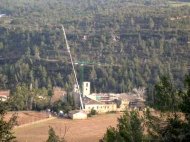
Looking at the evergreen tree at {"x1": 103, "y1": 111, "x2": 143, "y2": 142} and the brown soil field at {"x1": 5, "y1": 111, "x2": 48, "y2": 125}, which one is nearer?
the evergreen tree at {"x1": 103, "y1": 111, "x2": 143, "y2": 142}

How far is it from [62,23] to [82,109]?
59686mm

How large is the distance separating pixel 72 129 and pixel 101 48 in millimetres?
44843

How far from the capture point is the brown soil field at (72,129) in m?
39.3

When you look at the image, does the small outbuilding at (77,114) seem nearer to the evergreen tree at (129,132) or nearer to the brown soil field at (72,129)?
the brown soil field at (72,129)

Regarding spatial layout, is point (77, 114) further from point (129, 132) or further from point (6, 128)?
point (6, 128)

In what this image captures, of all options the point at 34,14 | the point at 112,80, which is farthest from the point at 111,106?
the point at 34,14

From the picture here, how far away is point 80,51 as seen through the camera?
291 ft

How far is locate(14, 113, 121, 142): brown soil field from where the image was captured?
39312 millimetres

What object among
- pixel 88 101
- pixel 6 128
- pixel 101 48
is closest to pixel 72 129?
pixel 88 101

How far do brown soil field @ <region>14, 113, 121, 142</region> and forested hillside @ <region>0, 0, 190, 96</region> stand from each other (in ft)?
57.2

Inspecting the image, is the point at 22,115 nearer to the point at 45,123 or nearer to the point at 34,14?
the point at 45,123

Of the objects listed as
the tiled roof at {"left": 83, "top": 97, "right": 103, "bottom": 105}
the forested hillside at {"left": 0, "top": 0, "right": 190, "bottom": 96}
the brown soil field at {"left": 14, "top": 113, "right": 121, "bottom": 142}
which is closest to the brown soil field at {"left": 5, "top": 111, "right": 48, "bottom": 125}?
the brown soil field at {"left": 14, "top": 113, "right": 121, "bottom": 142}

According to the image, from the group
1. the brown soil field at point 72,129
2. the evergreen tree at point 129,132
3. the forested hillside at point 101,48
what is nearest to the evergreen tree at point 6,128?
the evergreen tree at point 129,132

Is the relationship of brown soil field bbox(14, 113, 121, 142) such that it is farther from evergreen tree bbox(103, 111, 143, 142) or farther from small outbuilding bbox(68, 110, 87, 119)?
evergreen tree bbox(103, 111, 143, 142)
